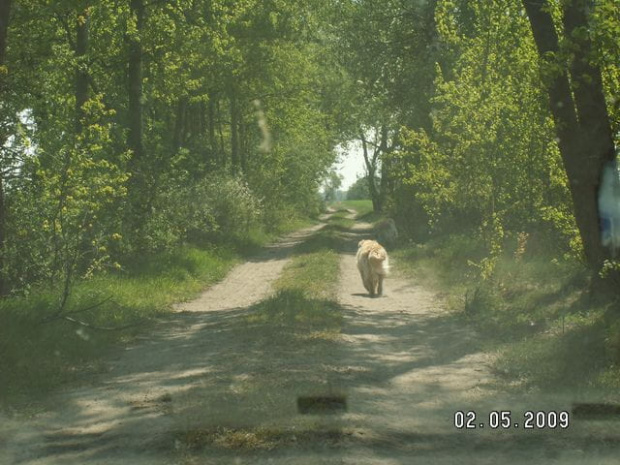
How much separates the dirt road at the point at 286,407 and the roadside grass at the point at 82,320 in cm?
45

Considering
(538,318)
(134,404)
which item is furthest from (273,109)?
(134,404)

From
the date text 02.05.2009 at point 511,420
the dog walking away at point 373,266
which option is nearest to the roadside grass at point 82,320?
the dog walking away at point 373,266

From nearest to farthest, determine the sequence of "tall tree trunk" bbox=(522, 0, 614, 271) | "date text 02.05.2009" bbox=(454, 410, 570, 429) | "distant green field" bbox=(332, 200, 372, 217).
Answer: "date text 02.05.2009" bbox=(454, 410, 570, 429)
"tall tree trunk" bbox=(522, 0, 614, 271)
"distant green field" bbox=(332, 200, 372, 217)

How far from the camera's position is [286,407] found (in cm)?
699

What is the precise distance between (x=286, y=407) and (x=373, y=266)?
9193 millimetres

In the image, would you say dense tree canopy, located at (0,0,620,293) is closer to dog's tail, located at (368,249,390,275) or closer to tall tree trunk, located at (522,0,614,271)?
tall tree trunk, located at (522,0,614,271)

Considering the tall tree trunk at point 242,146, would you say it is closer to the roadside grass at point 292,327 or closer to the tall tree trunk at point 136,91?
the roadside grass at point 292,327

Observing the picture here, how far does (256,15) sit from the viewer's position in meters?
29.3

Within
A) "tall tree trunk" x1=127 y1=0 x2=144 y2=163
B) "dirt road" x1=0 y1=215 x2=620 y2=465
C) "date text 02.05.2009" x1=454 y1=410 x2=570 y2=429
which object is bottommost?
"date text 02.05.2009" x1=454 y1=410 x2=570 y2=429

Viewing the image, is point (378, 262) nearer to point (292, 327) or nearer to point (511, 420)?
point (292, 327)

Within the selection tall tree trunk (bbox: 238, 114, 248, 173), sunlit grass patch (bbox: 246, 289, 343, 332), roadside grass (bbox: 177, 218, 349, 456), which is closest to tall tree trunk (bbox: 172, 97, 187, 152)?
tall tree trunk (bbox: 238, 114, 248, 173)

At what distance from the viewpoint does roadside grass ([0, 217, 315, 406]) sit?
8.84 meters

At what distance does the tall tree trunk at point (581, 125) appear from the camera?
395 inches

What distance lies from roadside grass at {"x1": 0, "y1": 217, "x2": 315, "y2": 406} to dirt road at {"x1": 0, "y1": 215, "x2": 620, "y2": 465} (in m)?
0.45
